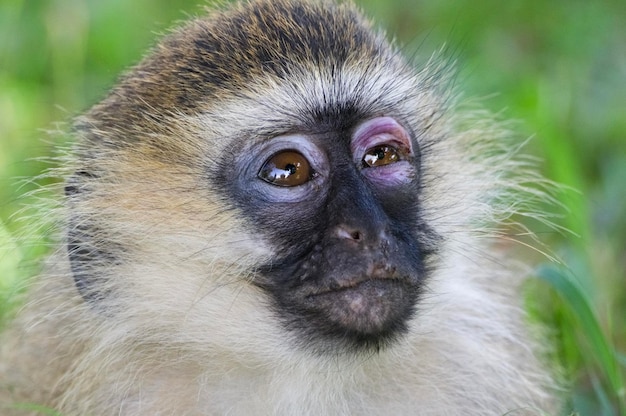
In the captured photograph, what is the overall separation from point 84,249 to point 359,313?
47.8 inches

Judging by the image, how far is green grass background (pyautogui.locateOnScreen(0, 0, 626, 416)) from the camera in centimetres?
523

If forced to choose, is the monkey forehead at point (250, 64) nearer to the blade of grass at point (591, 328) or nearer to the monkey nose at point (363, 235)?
the monkey nose at point (363, 235)

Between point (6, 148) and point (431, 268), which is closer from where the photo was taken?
point (431, 268)

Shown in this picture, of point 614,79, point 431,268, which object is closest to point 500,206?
point 431,268

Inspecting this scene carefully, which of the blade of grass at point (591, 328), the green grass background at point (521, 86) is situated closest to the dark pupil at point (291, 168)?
the blade of grass at point (591, 328)

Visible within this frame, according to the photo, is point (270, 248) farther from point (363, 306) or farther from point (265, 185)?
point (363, 306)

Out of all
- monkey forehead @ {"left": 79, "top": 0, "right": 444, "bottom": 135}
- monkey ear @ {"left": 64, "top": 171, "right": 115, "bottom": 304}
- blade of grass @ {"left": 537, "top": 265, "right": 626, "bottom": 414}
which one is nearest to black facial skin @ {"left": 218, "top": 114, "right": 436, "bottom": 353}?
monkey forehead @ {"left": 79, "top": 0, "right": 444, "bottom": 135}

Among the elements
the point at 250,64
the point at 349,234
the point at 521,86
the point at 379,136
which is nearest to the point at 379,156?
the point at 379,136

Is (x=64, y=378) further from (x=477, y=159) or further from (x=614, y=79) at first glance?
(x=614, y=79)

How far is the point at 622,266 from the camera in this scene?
18.8ft

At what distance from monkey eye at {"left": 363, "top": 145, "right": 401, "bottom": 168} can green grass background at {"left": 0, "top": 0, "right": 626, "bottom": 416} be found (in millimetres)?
1237

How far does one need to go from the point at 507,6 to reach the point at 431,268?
506cm

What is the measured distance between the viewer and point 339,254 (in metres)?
3.31

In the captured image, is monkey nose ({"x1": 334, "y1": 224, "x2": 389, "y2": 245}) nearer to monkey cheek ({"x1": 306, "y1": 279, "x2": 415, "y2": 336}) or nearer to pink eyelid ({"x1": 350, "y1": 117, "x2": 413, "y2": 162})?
monkey cheek ({"x1": 306, "y1": 279, "x2": 415, "y2": 336})
